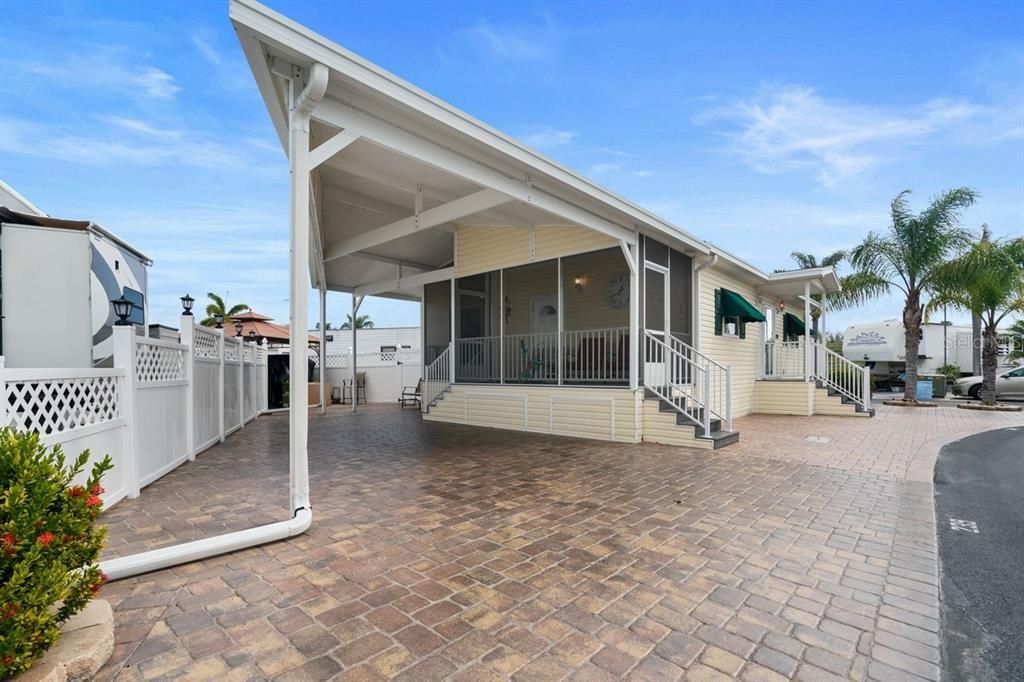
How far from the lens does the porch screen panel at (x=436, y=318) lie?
1105cm

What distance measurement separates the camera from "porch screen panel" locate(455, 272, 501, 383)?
9.59m

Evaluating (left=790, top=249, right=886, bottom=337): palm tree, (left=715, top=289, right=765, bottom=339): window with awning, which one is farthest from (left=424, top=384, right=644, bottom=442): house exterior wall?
(left=790, top=249, right=886, bottom=337): palm tree

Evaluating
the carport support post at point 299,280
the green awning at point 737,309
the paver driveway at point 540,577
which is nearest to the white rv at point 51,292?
the paver driveway at point 540,577

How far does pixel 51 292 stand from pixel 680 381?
8785 millimetres

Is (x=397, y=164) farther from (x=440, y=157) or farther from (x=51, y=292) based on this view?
(x=51, y=292)

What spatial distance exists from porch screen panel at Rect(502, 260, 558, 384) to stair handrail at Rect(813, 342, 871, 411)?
692 cm

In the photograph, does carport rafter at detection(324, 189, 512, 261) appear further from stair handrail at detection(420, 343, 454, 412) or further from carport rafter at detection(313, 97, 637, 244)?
stair handrail at detection(420, 343, 454, 412)

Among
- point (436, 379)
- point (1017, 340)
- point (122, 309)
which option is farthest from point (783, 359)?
point (1017, 340)

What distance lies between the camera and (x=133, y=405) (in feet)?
14.0

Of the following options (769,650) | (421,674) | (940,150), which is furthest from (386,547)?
(940,150)

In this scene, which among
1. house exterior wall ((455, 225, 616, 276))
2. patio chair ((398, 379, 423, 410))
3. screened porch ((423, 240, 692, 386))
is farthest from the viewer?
patio chair ((398, 379, 423, 410))

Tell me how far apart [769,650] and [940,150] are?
1538 centimetres

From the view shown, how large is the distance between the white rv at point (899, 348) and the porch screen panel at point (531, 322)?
20.5 metres

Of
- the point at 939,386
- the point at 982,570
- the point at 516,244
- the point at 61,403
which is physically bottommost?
the point at 939,386
